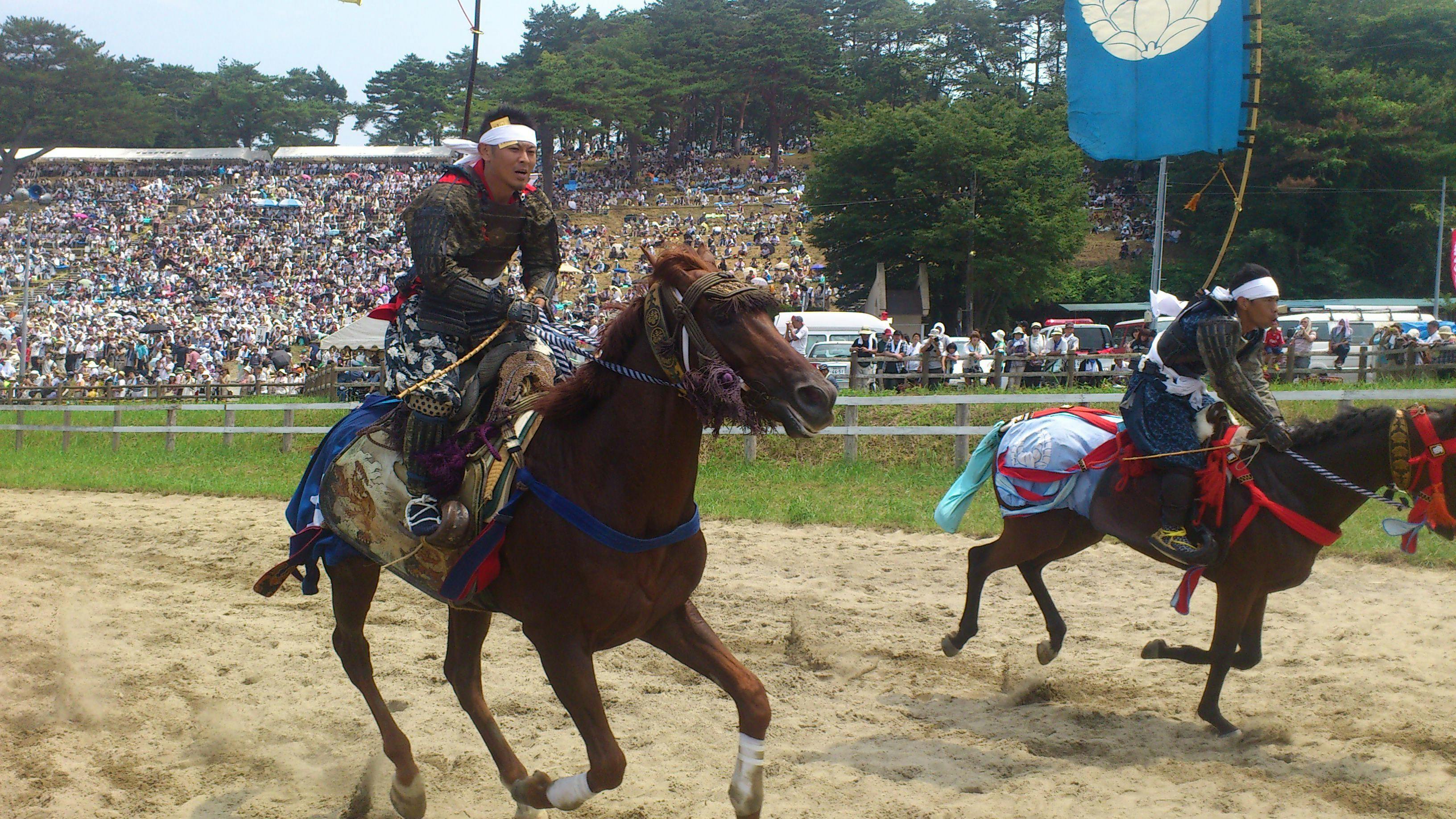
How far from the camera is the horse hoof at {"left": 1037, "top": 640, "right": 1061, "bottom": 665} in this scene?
6246mm

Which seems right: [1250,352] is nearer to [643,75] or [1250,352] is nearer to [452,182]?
[452,182]

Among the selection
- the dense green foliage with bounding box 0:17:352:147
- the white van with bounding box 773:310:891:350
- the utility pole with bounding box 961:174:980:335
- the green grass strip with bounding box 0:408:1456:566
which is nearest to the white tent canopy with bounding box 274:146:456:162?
the dense green foliage with bounding box 0:17:352:147

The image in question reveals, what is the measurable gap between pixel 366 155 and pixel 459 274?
62709mm

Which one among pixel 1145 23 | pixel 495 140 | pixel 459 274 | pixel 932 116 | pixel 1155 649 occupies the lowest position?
pixel 1155 649

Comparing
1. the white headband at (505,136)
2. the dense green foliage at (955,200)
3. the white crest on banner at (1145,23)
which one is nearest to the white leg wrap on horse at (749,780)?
the white headband at (505,136)

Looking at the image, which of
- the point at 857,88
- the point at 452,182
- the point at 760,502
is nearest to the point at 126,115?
the point at 857,88

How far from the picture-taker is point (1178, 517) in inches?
228

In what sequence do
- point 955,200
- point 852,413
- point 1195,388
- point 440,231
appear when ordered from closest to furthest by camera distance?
point 440,231 → point 1195,388 → point 852,413 → point 955,200

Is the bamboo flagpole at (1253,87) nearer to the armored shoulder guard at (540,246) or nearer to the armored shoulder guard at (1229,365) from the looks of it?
the armored shoulder guard at (1229,365)

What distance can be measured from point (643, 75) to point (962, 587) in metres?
63.3

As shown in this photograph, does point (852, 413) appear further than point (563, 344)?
Yes

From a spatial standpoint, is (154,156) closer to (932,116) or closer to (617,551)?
(932,116)

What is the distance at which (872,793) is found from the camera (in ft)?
15.6

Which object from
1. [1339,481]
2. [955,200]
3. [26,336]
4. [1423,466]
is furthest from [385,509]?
[955,200]
